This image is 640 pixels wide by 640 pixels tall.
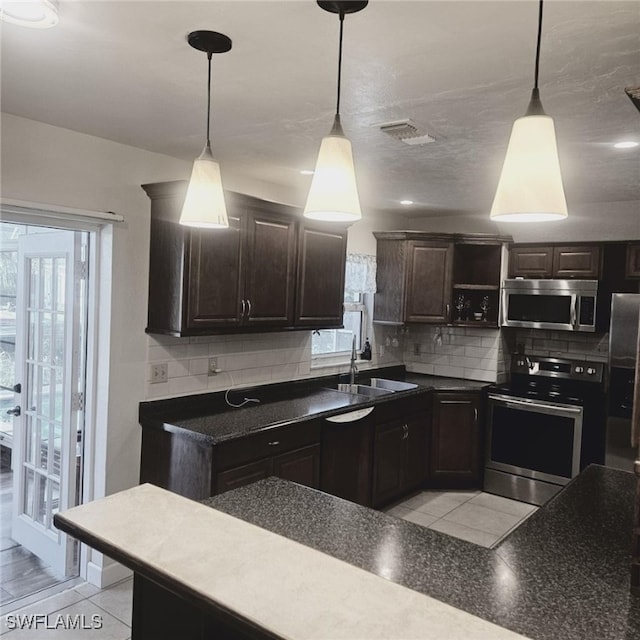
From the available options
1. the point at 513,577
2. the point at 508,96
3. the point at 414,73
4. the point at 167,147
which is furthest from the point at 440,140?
the point at 513,577

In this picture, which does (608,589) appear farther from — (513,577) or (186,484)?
(186,484)

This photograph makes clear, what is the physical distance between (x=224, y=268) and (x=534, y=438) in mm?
2960

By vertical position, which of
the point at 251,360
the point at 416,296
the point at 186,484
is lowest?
the point at 186,484

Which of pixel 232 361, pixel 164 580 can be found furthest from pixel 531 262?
pixel 164 580

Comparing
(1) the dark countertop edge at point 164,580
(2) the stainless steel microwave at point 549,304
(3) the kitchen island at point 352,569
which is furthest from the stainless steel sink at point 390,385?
(1) the dark countertop edge at point 164,580

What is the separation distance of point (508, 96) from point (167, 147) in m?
1.86

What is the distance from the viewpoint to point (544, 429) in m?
4.50

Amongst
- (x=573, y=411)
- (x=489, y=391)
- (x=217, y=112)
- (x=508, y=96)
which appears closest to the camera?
(x=508, y=96)

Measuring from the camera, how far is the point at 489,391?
480 cm

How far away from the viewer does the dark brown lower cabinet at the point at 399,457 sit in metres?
4.12

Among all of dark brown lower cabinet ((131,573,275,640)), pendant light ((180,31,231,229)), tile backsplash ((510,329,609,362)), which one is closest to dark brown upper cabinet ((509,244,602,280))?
tile backsplash ((510,329,609,362))

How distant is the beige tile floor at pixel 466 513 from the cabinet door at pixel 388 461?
0.17 m

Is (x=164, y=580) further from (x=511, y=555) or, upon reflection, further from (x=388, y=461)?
(x=388, y=461)

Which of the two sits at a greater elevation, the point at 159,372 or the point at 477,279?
the point at 477,279
